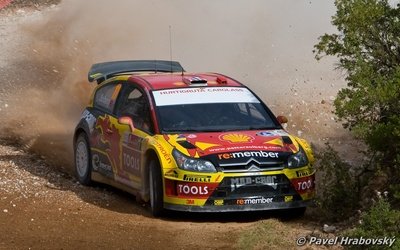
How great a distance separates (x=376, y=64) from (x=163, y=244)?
2878 mm

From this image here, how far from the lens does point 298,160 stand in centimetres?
1091

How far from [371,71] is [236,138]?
67.0 inches

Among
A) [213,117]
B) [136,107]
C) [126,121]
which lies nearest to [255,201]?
[213,117]

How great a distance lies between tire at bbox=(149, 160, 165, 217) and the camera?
35.8ft

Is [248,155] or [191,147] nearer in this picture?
[248,155]

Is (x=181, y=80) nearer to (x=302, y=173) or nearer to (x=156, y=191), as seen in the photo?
(x=156, y=191)

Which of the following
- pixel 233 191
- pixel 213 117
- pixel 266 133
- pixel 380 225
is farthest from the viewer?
pixel 213 117

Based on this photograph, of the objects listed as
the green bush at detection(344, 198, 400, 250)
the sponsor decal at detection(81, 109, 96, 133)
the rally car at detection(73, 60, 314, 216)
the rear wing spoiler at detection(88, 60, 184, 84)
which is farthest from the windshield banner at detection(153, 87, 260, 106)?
the green bush at detection(344, 198, 400, 250)

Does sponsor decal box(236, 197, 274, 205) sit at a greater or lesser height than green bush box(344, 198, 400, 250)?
lesser

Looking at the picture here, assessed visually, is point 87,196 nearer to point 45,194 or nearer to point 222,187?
point 45,194

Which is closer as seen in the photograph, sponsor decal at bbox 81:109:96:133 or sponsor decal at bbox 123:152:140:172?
sponsor decal at bbox 123:152:140:172

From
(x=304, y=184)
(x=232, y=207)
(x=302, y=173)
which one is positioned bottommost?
(x=232, y=207)

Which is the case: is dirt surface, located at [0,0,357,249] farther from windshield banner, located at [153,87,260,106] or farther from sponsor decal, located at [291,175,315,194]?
windshield banner, located at [153,87,260,106]

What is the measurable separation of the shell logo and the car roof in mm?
1225
